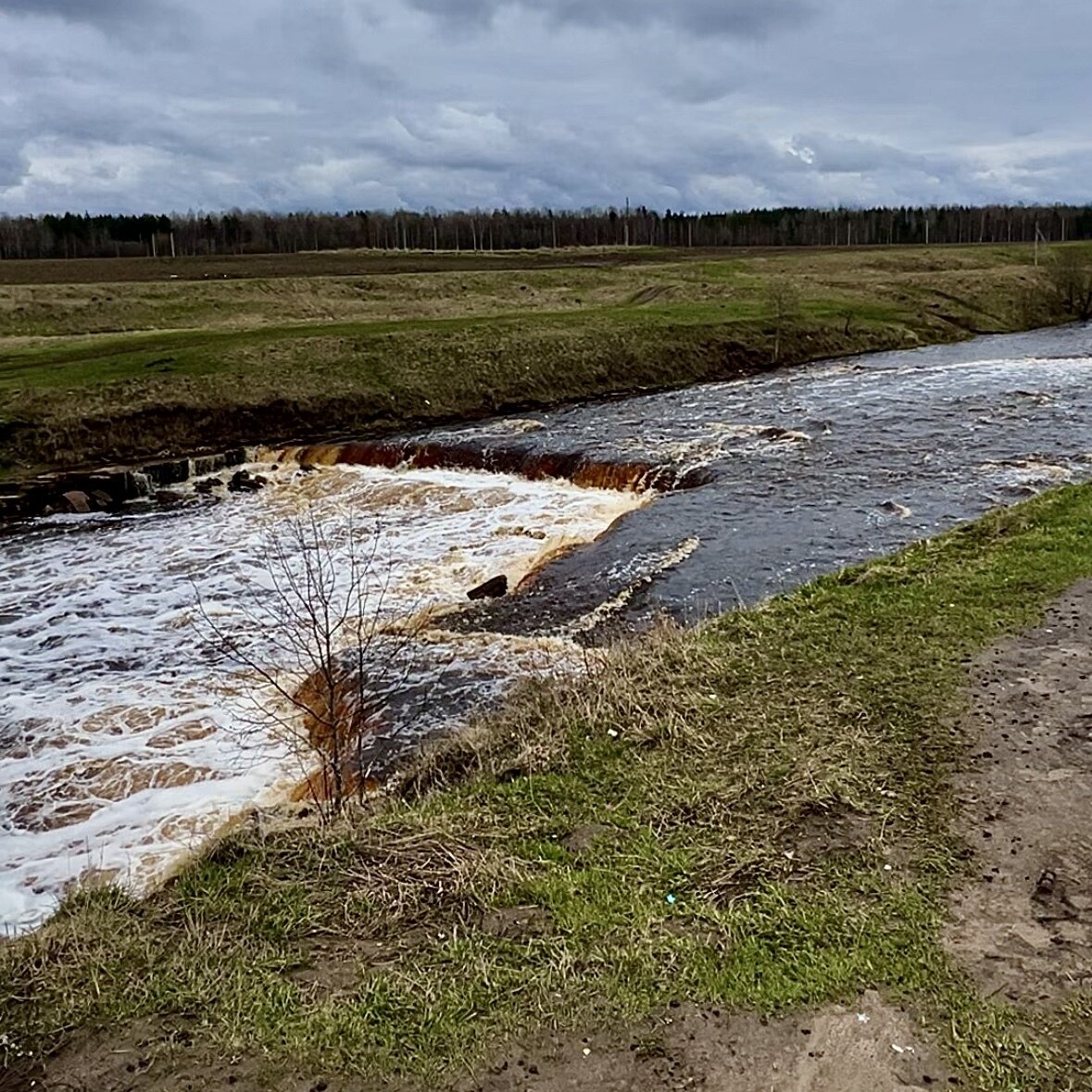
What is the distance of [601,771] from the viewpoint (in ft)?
30.0

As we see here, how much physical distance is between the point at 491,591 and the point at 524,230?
142 metres

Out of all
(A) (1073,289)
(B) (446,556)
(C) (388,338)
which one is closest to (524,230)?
(A) (1073,289)

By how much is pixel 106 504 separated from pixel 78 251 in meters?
114

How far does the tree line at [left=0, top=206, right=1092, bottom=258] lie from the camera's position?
126 meters

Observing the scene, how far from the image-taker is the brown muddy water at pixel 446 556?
12289mm

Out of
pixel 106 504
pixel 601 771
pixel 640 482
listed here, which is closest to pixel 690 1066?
pixel 601 771

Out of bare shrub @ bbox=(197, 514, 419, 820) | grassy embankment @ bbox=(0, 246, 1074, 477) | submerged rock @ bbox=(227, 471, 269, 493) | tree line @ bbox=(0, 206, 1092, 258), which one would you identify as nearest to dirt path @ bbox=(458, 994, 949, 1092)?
bare shrub @ bbox=(197, 514, 419, 820)

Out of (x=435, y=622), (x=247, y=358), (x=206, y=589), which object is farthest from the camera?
(x=247, y=358)

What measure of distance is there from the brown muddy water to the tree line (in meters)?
107

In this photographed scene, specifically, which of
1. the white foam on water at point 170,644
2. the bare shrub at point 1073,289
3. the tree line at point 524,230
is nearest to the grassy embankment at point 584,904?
the white foam on water at point 170,644

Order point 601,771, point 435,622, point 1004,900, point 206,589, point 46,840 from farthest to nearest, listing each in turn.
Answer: point 206,589 → point 435,622 → point 46,840 → point 601,771 → point 1004,900

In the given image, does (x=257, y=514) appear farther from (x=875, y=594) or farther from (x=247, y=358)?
(x=875, y=594)

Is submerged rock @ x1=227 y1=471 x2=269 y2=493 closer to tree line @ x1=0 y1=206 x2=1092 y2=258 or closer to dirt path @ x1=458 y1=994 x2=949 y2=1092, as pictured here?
dirt path @ x1=458 y1=994 x2=949 y2=1092

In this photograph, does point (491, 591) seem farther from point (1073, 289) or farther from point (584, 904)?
point (1073, 289)
